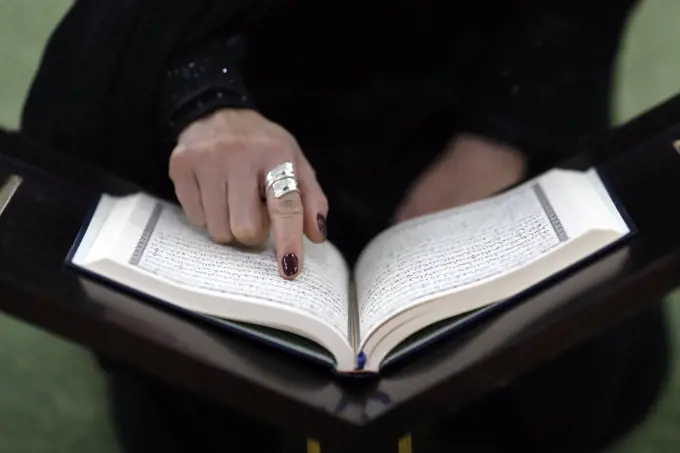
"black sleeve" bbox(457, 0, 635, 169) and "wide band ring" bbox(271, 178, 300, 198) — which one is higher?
"black sleeve" bbox(457, 0, 635, 169)

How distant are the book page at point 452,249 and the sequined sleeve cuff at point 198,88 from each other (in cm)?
17

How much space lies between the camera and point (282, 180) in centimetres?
61

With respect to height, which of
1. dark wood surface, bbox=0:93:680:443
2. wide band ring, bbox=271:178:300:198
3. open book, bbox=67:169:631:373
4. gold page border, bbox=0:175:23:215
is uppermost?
gold page border, bbox=0:175:23:215

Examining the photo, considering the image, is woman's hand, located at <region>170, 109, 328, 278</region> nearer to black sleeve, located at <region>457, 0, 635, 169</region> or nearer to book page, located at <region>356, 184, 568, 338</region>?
book page, located at <region>356, 184, 568, 338</region>

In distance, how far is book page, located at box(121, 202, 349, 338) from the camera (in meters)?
0.57

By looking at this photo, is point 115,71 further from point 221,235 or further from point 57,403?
point 57,403

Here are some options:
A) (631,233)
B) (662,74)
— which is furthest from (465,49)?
(662,74)

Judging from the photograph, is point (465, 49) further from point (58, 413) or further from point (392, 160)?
point (58, 413)

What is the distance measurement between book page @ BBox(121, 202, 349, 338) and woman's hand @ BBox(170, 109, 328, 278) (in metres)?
0.01

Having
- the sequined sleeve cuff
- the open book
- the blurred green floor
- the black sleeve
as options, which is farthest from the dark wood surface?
the blurred green floor

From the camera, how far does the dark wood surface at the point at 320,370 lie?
1.69 feet

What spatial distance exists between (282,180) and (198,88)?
0.17 m

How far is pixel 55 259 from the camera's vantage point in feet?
1.88

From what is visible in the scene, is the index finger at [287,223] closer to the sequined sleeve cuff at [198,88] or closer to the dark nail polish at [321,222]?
the dark nail polish at [321,222]
